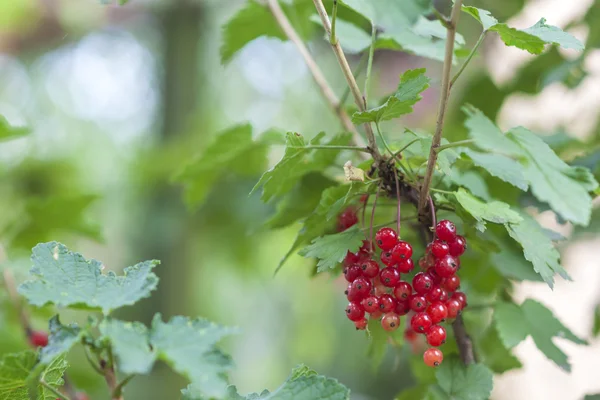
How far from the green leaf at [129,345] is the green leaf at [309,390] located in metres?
0.12

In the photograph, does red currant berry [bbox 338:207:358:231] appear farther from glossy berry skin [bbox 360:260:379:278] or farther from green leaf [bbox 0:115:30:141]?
green leaf [bbox 0:115:30:141]

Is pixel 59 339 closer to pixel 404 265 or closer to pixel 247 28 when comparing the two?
pixel 404 265

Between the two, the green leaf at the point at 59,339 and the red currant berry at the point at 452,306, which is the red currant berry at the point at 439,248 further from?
the green leaf at the point at 59,339

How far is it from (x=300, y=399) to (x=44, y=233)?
720 millimetres

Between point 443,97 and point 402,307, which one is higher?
point 443,97

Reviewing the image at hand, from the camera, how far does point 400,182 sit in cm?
59

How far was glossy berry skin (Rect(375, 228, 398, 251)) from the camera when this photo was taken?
547mm

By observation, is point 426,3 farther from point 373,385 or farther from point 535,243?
point 373,385

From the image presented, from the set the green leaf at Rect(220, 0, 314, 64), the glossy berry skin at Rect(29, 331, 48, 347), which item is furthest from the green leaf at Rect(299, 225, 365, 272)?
the glossy berry skin at Rect(29, 331, 48, 347)

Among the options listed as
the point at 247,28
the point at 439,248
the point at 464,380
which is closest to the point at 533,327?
the point at 464,380

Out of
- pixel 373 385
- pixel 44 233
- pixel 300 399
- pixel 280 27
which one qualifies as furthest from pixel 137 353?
pixel 373 385

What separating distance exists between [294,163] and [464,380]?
29cm

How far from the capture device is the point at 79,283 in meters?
0.45

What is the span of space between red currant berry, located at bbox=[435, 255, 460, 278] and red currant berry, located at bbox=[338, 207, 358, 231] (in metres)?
0.12
